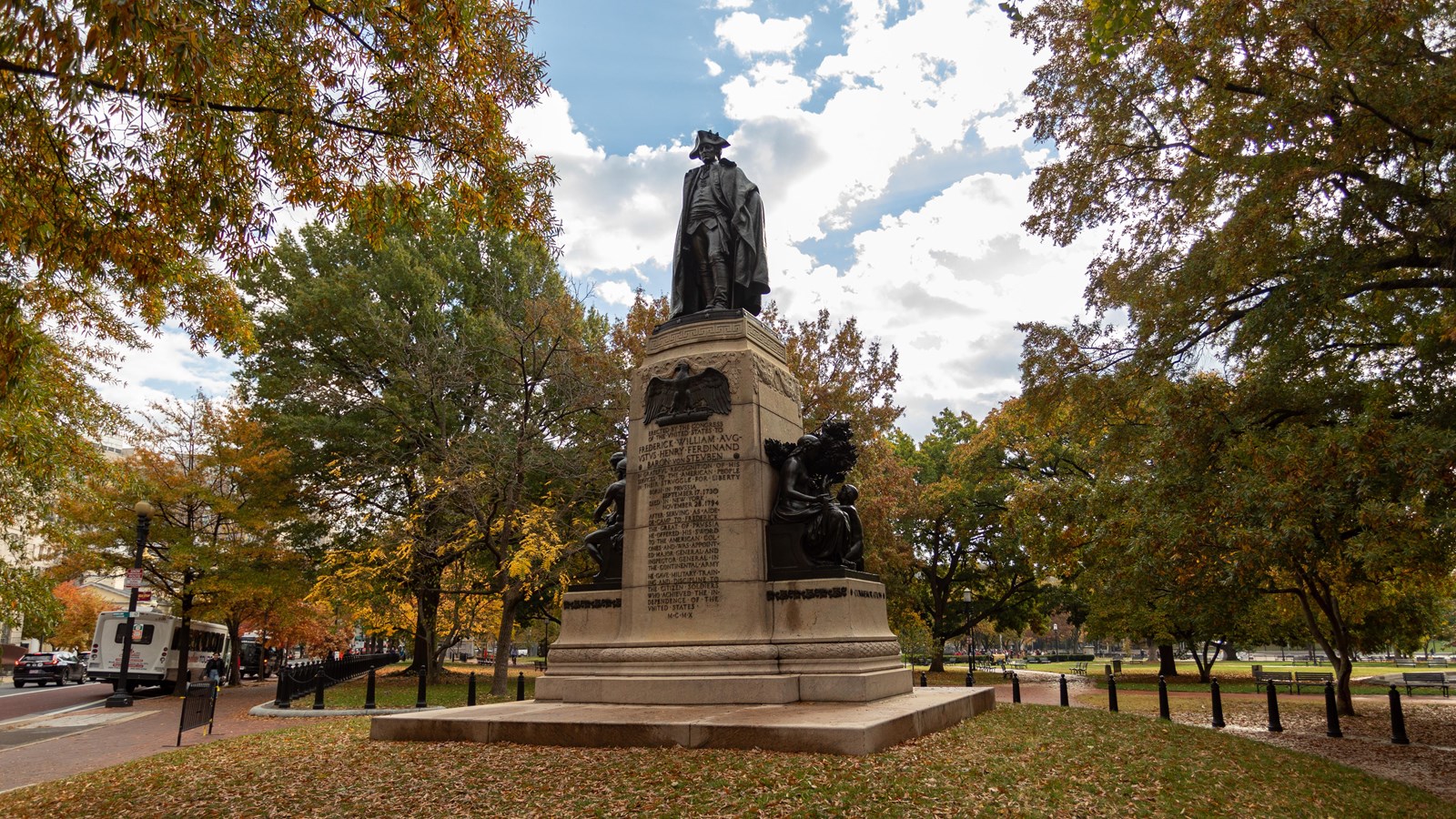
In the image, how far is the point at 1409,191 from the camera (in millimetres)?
11531

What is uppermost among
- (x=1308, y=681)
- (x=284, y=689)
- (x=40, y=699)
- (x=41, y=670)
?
(x=284, y=689)

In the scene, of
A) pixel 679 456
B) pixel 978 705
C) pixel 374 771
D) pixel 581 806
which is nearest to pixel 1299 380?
pixel 978 705

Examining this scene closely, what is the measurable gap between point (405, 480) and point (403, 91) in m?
21.9

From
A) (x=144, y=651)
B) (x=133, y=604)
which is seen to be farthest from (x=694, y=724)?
(x=144, y=651)

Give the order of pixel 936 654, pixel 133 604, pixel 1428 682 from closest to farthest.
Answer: pixel 133 604 → pixel 1428 682 → pixel 936 654

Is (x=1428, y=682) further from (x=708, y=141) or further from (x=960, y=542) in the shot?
(x=708, y=141)

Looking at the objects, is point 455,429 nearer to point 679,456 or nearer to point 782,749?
point 679,456

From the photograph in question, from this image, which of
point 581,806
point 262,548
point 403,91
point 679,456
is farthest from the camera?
point 262,548

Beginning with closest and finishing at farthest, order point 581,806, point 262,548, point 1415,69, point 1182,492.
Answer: point 581,806
point 1415,69
point 1182,492
point 262,548

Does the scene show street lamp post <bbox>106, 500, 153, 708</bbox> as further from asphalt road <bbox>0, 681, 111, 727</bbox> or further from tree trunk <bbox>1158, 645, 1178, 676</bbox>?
tree trunk <bbox>1158, 645, 1178, 676</bbox>

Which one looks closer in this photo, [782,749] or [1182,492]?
[782,749]

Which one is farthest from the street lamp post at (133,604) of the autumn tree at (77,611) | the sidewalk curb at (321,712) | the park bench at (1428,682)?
the park bench at (1428,682)

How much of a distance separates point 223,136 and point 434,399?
62.0ft

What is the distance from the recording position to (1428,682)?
2930 centimetres
